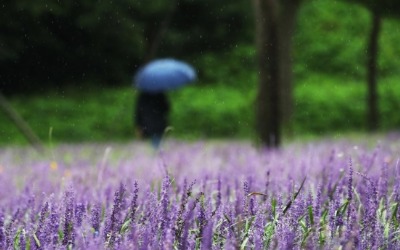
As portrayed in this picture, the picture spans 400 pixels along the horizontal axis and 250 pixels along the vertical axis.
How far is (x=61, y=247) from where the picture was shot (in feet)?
7.83

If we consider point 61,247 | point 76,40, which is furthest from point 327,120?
point 61,247

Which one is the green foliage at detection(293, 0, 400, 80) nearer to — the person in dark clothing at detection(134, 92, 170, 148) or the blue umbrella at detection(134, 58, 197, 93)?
the blue umbrella at detection(134, 58, 197, 93)

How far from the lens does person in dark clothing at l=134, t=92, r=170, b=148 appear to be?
11739 millimetres

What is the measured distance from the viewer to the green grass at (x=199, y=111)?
2205cm

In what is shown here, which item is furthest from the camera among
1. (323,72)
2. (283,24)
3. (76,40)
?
(323,72)

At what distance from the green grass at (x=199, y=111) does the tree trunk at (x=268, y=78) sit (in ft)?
40.0

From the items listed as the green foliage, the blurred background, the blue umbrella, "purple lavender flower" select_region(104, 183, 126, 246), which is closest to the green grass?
the blurred background

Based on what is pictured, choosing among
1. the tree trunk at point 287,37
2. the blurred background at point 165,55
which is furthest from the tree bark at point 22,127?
the blurred background at point 165,55

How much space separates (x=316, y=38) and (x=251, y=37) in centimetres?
258

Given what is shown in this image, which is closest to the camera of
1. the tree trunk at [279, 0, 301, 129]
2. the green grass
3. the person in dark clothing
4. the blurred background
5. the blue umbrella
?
the person in dark clothing

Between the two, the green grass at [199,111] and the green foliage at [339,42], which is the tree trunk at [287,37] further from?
the green foliage at [339,42]

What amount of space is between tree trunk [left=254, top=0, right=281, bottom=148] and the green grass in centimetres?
1218

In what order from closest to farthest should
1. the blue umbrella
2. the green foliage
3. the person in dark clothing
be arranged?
the person in dark clothing, the blue umbrella, the green foliage

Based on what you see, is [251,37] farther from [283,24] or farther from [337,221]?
[337,221]
